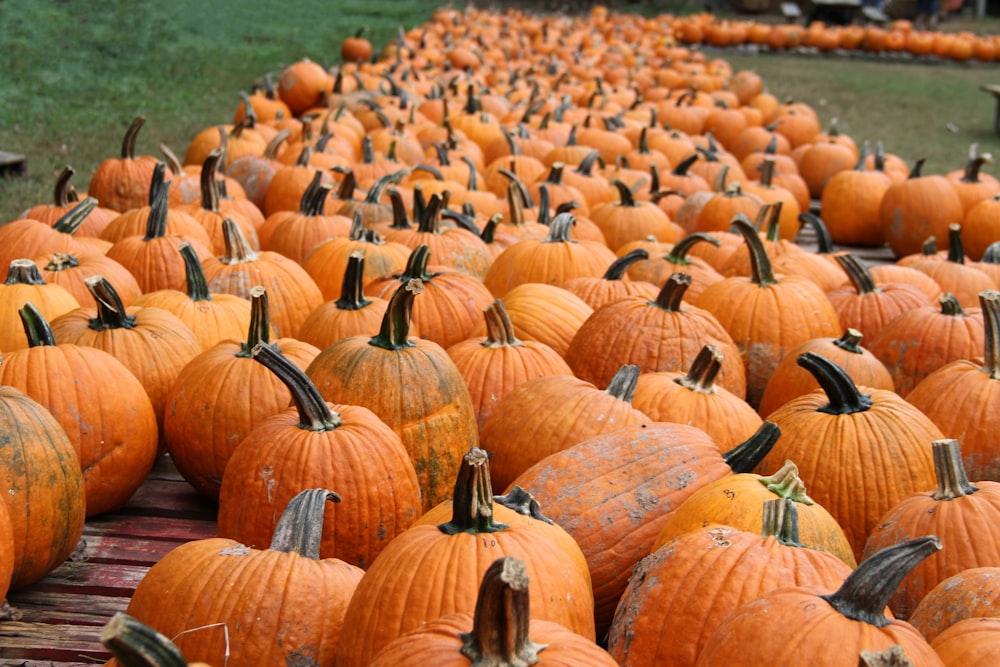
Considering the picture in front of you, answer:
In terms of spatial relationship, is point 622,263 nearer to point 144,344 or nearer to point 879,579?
point 144,344

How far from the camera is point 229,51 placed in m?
15.2

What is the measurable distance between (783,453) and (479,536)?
51.5 inches

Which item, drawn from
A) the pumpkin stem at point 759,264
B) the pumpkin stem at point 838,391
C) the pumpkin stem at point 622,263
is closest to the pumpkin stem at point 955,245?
the pumpkin stem at point 759,264

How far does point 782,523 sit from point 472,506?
2.20 feet

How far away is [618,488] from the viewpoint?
2.54 metres

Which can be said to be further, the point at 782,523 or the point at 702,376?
the point at 702,376

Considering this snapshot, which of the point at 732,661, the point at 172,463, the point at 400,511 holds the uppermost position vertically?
the point at 732,661

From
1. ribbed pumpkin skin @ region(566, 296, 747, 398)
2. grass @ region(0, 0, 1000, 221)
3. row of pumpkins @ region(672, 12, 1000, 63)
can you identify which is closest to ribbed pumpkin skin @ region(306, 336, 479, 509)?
ribbed pumpkin skin @ region(566, 296, 747, 398)

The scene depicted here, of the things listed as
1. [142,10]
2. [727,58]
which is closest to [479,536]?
[142,10]

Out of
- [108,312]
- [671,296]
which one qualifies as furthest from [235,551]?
[671,296]

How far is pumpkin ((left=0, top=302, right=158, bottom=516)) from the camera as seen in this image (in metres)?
2.99

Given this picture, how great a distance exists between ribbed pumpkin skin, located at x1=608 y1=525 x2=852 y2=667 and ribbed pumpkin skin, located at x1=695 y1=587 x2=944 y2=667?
177 millimetres

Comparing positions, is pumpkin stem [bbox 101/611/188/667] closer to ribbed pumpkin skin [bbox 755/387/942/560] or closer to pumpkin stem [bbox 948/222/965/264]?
ribbed pumpkin skin [bbox 755/387/942/560]

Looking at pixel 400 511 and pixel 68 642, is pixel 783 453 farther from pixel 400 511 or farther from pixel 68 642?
pixel 68 642
